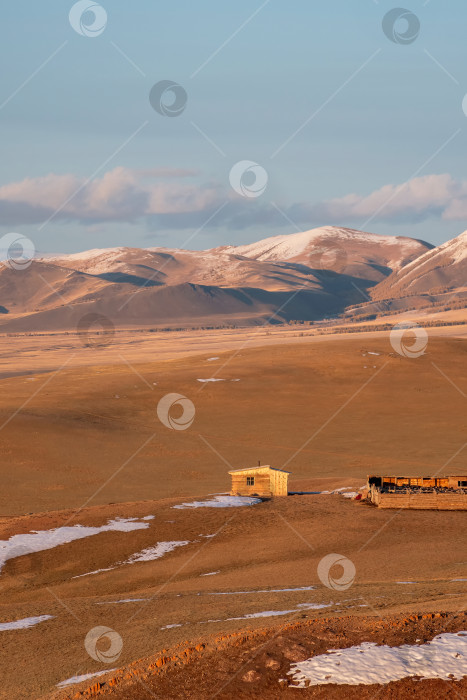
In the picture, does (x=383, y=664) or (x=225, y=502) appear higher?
(x=225, y=502)

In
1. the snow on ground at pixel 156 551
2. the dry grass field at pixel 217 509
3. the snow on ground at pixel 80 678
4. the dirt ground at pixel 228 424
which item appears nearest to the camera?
the snow on ground at pixel 80 678

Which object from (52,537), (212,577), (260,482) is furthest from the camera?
(260,482)

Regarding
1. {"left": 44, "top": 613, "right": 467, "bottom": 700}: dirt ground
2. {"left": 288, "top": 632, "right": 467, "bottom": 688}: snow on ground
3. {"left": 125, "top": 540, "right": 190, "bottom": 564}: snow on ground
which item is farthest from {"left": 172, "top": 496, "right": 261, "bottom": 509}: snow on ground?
{"left": 288, "top": 632, "right": 467, "bottom": 688}: snow on ground

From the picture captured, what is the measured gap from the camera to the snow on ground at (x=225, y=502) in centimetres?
4659

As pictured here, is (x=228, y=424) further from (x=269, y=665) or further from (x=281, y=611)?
(x=269, y=665)

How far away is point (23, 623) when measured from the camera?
87.9 ft

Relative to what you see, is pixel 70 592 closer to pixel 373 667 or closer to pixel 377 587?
pixel 377 587

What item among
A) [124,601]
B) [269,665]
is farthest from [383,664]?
[124,601]

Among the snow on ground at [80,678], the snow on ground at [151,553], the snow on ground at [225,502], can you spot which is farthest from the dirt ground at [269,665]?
the snow on ground at [225,502]

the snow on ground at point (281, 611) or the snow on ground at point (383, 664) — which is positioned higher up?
the snow on ground at point (281, 611)

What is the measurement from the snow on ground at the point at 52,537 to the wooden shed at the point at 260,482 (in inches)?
410

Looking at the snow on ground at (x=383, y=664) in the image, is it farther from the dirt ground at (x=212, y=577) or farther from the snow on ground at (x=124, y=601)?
the snow on ground at (x=124, y=601)

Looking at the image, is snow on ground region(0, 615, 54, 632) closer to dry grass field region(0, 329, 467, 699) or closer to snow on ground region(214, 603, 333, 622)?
dry grass field region(0, 329, 467, 699)

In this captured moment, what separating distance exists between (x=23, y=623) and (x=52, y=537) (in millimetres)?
14150
